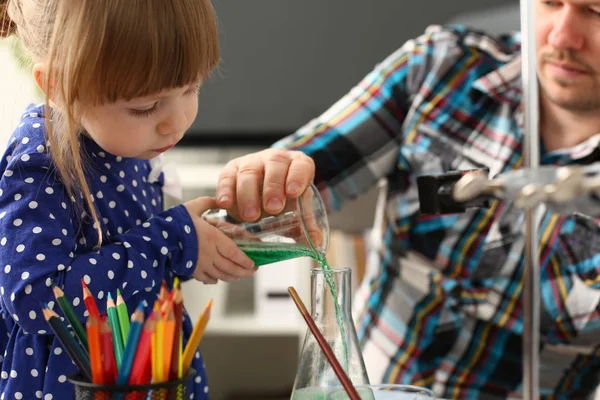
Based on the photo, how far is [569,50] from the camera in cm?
101

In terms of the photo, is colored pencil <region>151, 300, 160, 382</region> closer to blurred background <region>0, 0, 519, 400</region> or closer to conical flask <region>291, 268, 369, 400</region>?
conical flask <region>291, 268, 369, 400</region>

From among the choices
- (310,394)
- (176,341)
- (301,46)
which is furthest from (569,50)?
(301,46)

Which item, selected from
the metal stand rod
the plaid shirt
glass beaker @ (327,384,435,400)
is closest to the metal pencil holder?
glass beaker @ (327,384,435,400)

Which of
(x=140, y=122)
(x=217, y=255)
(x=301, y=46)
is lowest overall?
(x=217, y=255)

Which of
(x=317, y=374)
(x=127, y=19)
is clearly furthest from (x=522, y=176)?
(x=127, y=19)

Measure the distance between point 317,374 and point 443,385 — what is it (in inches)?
22.3

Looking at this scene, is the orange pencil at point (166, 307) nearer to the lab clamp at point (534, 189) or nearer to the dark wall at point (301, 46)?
the lab clamp at point (534, 189)

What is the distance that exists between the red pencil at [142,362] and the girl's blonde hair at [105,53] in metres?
0.21

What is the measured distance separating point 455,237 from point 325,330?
1.86 ft

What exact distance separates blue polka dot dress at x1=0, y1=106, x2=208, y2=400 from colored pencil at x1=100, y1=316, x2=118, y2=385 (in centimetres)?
16

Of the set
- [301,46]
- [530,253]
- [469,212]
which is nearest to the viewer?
[530,253]

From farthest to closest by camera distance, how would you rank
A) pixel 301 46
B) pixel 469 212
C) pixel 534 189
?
pixel 301 46 → pixel 469 212 → pixel 534 189

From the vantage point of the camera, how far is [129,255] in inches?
26.7

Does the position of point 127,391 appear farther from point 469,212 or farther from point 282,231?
point 469,212
